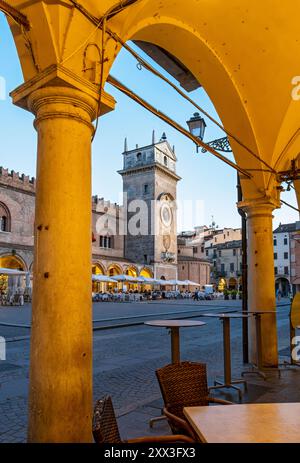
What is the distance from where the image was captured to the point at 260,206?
671 cm

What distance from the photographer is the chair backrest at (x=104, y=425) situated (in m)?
1.56

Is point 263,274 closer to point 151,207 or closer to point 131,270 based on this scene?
point 131,270

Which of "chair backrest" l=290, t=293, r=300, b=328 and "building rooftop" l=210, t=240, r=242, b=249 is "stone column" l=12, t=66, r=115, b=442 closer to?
"chair backrest" l=290, t=293, r=300, b=328

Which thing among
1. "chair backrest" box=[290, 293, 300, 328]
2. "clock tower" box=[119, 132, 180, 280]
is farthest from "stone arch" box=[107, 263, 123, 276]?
"chair backrest" box=[290, 293, 300, 328]

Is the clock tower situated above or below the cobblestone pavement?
above

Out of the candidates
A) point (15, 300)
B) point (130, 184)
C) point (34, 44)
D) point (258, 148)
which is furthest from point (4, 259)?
point (34, 44)

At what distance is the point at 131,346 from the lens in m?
9.26

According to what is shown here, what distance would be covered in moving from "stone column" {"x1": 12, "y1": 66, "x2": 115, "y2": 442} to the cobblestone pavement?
48.8 inches

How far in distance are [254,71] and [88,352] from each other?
195 inches

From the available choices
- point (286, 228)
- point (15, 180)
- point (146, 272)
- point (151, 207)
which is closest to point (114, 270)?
point (146, 272)

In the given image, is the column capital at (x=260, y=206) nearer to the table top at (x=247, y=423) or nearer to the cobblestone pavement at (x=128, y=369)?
the cobblestone pavement at (x=128, y=369)

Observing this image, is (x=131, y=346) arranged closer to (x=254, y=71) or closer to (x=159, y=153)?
(x=254, y=71)

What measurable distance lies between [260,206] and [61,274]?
4786 mm

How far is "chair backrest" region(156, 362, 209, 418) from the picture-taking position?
2.71 m
